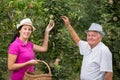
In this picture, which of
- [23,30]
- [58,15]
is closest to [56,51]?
[58,15]

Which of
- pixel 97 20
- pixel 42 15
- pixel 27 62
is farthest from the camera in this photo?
pixel 97 20

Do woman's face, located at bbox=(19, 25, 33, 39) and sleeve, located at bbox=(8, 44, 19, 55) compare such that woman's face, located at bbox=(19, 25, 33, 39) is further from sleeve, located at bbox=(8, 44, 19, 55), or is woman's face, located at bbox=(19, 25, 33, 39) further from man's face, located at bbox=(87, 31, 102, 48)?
man's face, located at bbox=(87, 31, 102, 48)

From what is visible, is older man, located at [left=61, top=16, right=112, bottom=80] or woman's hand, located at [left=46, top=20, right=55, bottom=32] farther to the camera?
woman's hand, located at [left=46, top=20, right=55, bottom=32]

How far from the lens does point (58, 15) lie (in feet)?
18.4

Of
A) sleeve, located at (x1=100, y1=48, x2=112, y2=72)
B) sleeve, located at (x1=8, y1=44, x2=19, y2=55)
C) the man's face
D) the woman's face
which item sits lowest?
sleeve, located at (x1=100, y1=48, x2=112, y2=72)

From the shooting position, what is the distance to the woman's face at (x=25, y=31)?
5.02 m

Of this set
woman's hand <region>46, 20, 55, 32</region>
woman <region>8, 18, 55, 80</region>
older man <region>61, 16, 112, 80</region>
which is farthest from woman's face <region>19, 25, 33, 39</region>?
older man <region>61, 16, 112, 80</region>

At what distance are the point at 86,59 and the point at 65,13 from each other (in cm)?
104

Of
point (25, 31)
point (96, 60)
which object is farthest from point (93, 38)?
point (25, 31)

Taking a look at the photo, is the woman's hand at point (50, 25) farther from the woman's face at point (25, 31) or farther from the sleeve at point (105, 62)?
the sleeve at point (105, 62)

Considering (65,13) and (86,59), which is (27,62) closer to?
(86,59)

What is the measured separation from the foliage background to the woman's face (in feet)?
2.01

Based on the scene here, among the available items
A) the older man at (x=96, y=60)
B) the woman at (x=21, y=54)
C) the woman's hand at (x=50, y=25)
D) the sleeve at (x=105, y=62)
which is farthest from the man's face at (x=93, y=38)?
the woman's hand at (x=50, y=25)

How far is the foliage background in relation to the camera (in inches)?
223
